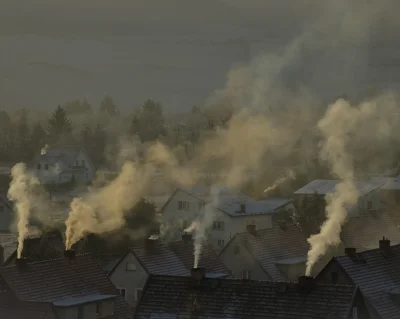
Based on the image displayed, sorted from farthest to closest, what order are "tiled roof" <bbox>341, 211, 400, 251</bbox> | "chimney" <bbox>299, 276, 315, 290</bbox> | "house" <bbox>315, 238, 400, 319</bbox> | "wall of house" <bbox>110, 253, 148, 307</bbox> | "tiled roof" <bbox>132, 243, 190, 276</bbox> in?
1. "tiled roof" <bbox>341, 211, 400, 251</bbox>
2. "tiled roof" <bbox>132, 243, 190, 276</bbox>
3. "wall of house" <bbox>110, 253, 148, 307</bbox>
4. "house" <bbox>315, 238, 400, 319</bbox>
5. "chimney" <bbox>299, 276, 315, 290</bbox>

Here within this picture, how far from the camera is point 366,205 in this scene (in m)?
89.1

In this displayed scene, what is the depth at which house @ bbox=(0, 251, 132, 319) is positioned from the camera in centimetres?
4209

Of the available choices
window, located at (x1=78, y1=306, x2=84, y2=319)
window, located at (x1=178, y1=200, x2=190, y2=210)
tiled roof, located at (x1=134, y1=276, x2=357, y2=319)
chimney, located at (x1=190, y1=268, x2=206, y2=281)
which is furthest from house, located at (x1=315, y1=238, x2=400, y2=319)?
window, located at (x1=178, y1=200, x2=190, y2=210)

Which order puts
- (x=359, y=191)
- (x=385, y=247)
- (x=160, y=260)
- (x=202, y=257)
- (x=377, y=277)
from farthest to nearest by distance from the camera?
1. (x=359, y=191)
2. (x=202, y=257)
3. (x=160, y=260)
4. (x=385, y=247)
5. (x=377, y=277)

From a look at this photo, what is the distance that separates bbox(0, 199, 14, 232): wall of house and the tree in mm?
62990

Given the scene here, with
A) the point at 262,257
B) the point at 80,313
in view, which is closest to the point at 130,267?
the point at 80,313

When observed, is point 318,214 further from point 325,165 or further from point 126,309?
point 126,309

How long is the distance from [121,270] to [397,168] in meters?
58.5

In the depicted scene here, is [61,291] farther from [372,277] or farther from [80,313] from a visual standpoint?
[372,277]

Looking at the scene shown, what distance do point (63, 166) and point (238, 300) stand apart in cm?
8272

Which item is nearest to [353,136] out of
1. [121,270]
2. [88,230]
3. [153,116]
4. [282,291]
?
[88,230]

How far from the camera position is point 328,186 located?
95688 millimetres

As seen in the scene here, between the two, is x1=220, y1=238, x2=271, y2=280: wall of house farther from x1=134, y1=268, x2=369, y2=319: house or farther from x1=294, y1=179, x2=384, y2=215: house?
x1=294, y1=179, x2=384, y2=215: house

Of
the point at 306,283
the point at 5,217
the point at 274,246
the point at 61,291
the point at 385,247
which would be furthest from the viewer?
the point at 5,217
